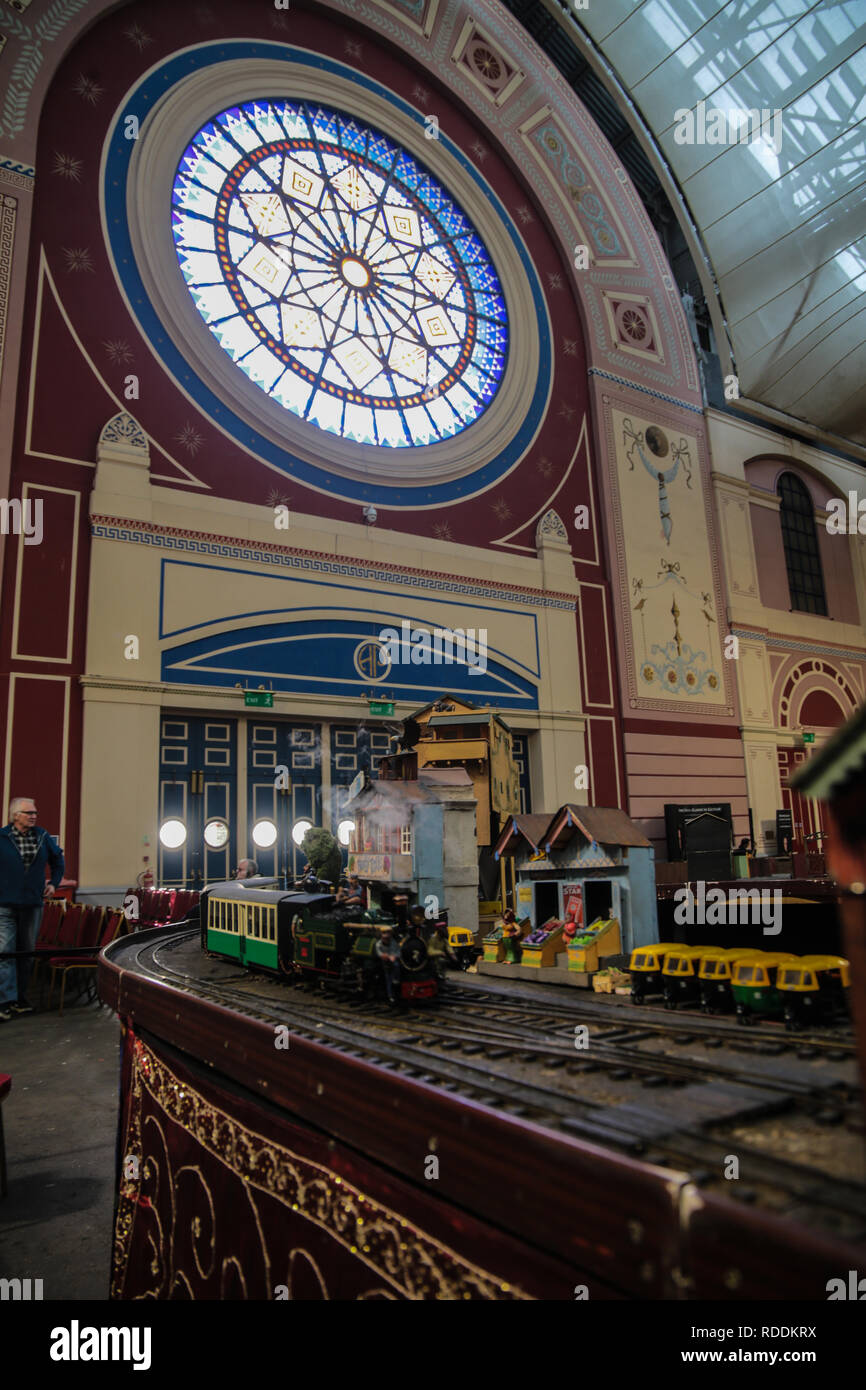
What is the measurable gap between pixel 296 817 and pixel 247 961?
306 inches

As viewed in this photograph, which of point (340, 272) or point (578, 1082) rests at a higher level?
point (340, 272)

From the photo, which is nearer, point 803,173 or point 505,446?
point 505,446

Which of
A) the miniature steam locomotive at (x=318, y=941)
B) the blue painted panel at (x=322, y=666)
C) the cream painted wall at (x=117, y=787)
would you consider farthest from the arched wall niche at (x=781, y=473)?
the miniature steam locomotive at (x=318, y=941)

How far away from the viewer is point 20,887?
5277mm

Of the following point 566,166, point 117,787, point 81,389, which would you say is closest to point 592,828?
point 117,787

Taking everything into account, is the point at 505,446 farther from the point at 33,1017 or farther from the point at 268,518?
the point at 33,1017

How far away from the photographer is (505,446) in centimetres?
1230

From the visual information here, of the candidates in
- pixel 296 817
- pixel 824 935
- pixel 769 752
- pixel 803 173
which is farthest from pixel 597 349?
pixel 824 935

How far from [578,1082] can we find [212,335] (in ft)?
35.6

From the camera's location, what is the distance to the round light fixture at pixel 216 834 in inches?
356

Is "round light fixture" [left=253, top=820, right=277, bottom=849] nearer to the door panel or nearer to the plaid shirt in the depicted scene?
the door panel

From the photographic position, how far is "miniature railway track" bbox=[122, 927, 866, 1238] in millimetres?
670

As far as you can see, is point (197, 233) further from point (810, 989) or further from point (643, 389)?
point (810, 989)

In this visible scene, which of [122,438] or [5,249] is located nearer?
[5,249]
